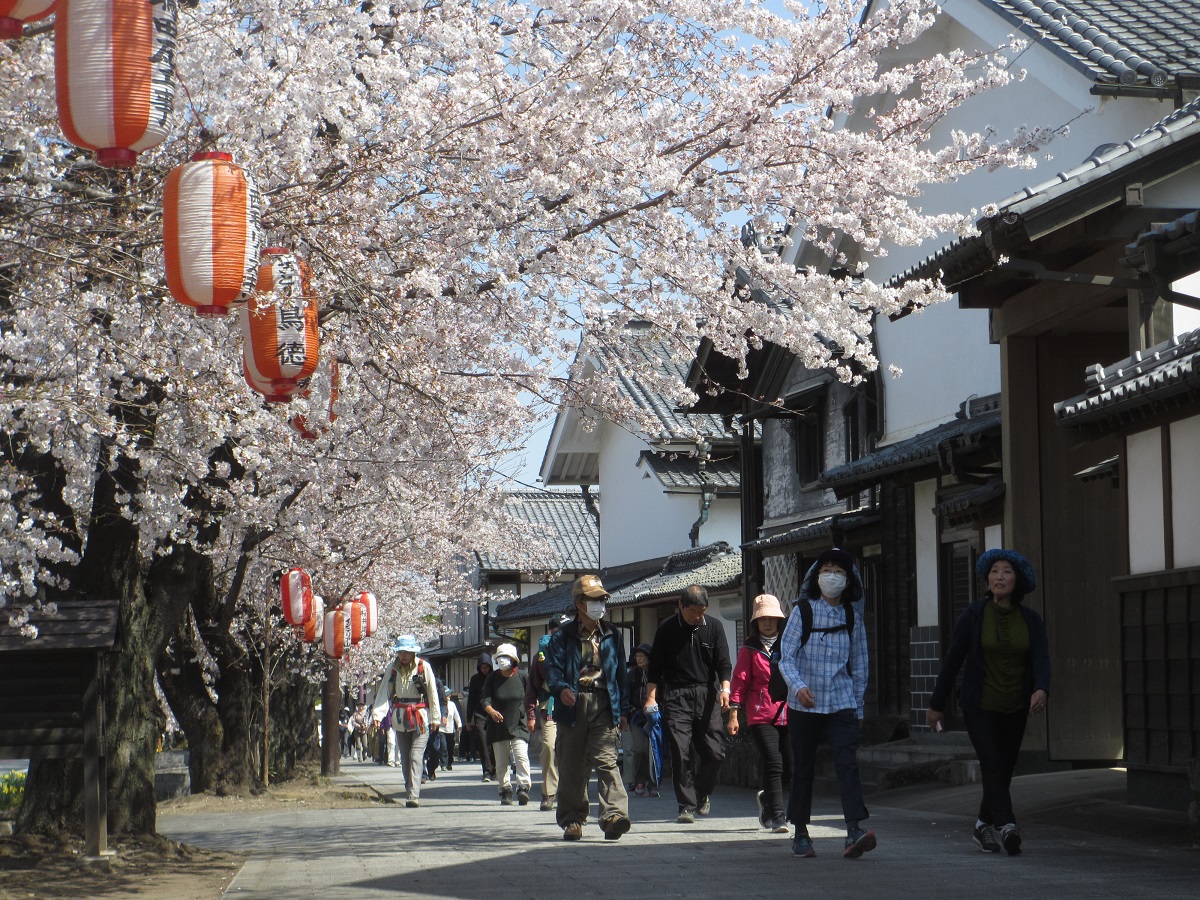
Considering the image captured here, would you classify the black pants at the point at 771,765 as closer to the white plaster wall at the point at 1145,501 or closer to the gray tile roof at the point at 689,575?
the white plaster wall at the point at 1145,501

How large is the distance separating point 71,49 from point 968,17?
1372cm

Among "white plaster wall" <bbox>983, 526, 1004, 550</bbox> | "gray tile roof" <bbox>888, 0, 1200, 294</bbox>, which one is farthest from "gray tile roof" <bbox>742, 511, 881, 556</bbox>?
"gray tile roof" <bbox>888, 0, 1200, 294</bbox>

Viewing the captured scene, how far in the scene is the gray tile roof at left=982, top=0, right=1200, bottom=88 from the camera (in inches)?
564

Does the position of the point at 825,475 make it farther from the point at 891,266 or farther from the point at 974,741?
the point at 974,741

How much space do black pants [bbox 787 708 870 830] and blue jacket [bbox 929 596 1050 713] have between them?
1.82 feet

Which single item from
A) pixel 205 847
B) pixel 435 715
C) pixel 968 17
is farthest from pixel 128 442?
pixel 968 17

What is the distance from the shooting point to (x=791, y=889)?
7.71 m

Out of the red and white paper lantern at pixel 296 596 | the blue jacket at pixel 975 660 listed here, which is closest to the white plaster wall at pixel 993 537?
the blue jacket at pixel 975 660

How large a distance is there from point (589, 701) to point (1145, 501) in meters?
4.45

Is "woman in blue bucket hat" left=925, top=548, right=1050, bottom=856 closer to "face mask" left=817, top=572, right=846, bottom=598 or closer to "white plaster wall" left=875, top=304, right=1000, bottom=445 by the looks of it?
"face mask" left=817, top=572, right=846, bottom=598

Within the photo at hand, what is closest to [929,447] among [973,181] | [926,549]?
[926,549]

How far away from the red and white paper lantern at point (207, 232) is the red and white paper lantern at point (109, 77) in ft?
A: 2.66

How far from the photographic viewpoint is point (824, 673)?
30.2 ft

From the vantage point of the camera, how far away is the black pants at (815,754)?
29.5ft
